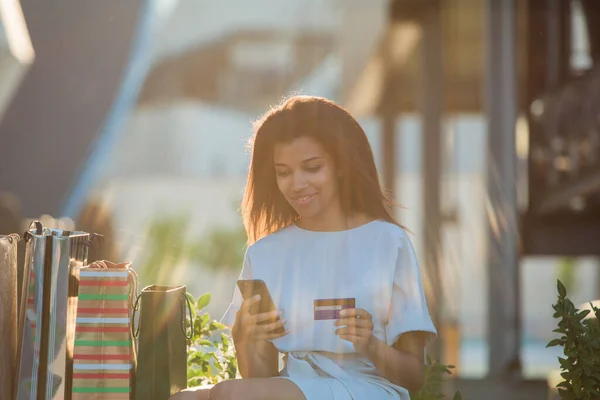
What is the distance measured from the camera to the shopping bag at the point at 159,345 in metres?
2.83

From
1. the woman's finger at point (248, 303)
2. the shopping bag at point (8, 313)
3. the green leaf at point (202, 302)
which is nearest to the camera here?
the woman's finger at point (248, 303)

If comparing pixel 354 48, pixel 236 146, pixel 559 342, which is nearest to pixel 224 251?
pixel 236 146

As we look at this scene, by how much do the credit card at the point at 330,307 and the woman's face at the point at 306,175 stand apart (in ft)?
0.96

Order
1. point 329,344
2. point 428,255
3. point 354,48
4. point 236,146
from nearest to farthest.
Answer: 1. point 329,344
2. point 428,255
3. point 354,48
4. point 236,146

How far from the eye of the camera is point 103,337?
9.39ft

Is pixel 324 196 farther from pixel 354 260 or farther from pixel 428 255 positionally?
pixel 428 255

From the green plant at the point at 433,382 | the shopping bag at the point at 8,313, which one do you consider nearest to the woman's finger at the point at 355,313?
the green plant at the point at 433,382

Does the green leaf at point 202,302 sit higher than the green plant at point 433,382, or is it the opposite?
the green leaf at point 202,302

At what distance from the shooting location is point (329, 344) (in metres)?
2.78

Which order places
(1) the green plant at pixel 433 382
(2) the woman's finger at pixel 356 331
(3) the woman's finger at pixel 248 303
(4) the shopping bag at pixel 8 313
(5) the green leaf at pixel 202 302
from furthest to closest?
(5) the green leaf at pixel 202 302 → (1) the green plant at pixel 433 382 → (4) the shopping bag at pixel 8 313 → (3) the woman's finger at pixel 248 303 → (2) the woman's finger at pixel 356 331

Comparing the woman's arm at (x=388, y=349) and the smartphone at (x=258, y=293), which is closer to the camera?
the woman's arm at (x=388, y=349)

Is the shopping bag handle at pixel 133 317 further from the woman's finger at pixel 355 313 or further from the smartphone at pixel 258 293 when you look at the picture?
the woman's finger at pixel 355 313

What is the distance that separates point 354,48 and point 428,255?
3085 mm

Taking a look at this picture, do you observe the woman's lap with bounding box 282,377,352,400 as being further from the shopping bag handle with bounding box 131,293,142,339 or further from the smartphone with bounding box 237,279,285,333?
the shopping bag handle with bounding box 131,293,142,339
